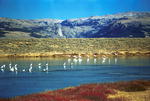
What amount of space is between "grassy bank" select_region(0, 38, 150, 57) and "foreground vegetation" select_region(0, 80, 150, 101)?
106m

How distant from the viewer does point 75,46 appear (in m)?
166

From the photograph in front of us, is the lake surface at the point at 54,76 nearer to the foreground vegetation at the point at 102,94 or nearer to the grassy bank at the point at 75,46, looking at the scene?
the foreground vegetation at the point at 102,94

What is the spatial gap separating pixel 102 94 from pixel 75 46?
133939 mm

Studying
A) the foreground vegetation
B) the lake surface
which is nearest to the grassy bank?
the lake surface

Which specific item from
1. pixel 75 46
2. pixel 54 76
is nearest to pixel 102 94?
pixel 54 76

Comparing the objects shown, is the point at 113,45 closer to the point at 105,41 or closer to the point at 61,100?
the point at 105,41

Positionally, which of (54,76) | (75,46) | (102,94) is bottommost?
(102,94)

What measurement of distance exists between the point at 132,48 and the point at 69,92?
131863 mm

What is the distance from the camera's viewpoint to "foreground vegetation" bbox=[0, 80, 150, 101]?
28.7 m

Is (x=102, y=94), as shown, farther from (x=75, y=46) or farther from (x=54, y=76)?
(x=75, y=46)

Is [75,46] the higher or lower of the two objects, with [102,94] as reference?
higher

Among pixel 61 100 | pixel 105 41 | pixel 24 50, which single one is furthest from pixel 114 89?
pixel 105 41

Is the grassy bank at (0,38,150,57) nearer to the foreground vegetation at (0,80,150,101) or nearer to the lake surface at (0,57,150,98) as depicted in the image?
the lake surface at (0,57,150,98)

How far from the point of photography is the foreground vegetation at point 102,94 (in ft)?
94.2
